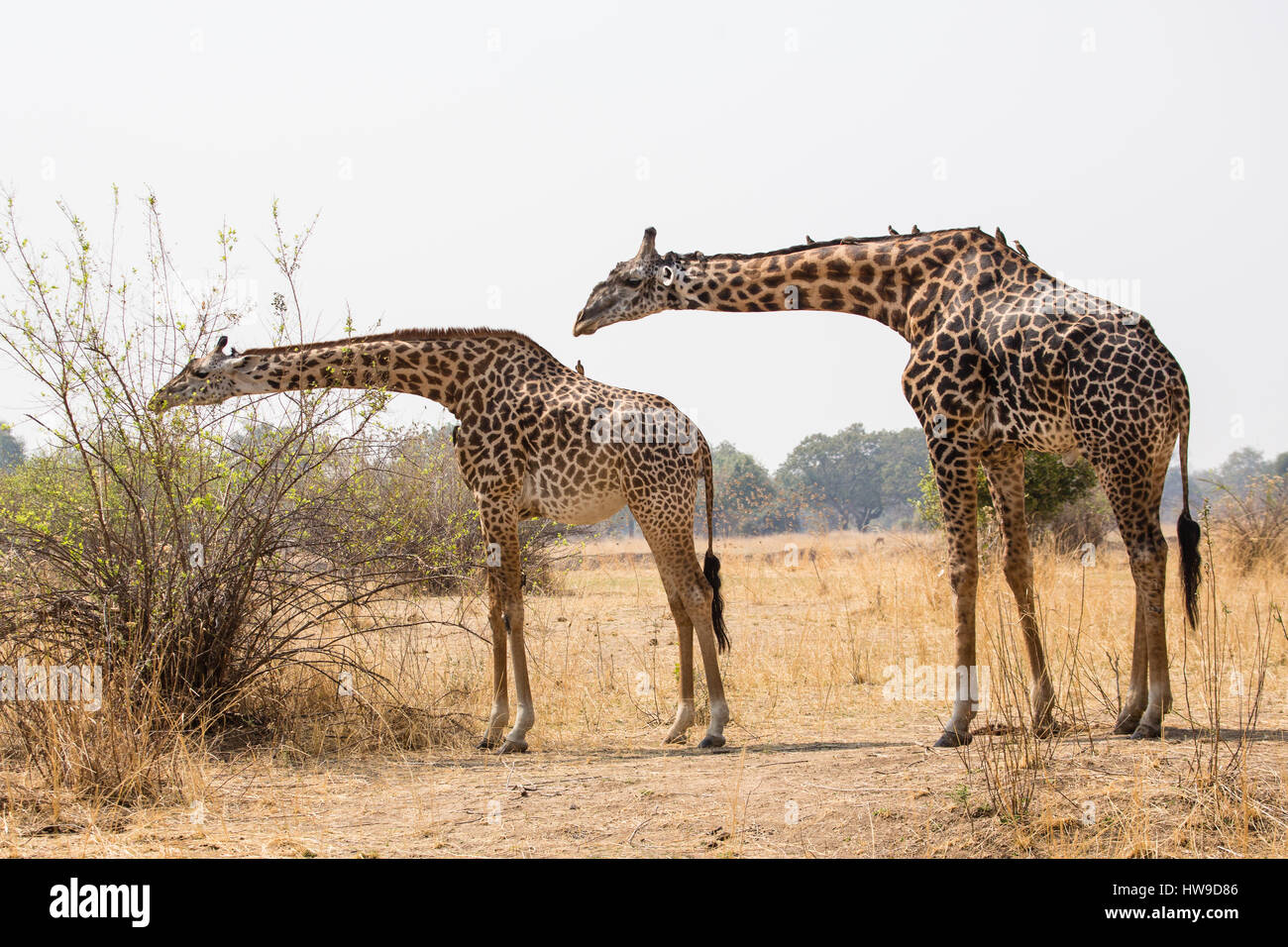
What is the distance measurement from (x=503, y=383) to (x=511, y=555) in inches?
49.5

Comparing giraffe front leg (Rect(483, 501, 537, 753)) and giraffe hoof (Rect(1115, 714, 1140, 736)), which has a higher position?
giraffe front leg (Rect(483, 501, 537, 753))

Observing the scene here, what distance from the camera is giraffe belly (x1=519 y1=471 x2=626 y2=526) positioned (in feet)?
26.5

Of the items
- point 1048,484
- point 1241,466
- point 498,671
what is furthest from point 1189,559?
point 1241,466

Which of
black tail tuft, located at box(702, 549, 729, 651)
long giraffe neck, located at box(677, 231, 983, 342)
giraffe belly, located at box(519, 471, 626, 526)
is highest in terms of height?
long giraffe neck, located at box(677, 231, 983, 342)

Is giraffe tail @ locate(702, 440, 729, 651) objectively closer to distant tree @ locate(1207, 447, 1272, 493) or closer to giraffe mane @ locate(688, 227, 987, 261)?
giraffe mane @ locate(688, 227, 987, 261)

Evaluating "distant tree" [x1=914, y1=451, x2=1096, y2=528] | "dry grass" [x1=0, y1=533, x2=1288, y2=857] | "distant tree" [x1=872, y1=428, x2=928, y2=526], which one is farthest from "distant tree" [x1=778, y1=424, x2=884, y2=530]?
"dry grass" [x1=0, y1=533, x2=1288, y2=857]

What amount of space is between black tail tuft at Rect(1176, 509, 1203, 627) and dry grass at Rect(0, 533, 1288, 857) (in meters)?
0.24

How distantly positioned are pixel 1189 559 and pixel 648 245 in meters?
4.10

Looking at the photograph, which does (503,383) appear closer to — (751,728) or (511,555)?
(511,555)

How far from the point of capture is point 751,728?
8.30 metres

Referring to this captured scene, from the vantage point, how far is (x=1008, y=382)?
694cm

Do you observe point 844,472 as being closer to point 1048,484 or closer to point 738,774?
point 1048,484
